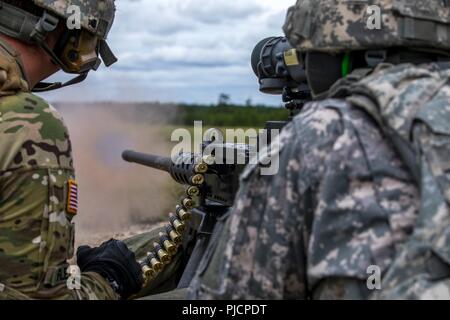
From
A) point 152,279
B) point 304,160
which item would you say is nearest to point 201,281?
point 304,160

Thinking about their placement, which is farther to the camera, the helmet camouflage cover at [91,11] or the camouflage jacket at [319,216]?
the helmet camouflage cover at [91,11]

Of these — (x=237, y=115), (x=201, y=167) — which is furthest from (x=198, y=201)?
(x=237, y=115)

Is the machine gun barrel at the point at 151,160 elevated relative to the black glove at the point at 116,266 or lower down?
elevated

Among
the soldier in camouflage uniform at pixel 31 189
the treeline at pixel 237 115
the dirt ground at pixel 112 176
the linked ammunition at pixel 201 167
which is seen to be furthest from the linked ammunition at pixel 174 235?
the treeline at pixel 237 115

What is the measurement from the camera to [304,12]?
8.36 ft

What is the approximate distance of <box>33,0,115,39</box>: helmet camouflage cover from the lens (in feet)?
10.3

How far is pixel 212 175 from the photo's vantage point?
423 cm

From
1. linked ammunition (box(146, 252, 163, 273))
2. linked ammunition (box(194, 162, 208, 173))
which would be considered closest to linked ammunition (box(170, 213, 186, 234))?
linked ammunition (box(146, 252, 163, 273))

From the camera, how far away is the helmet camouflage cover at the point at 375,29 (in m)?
2.35

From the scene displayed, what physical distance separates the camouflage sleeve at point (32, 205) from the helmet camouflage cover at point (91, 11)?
23.3 inches

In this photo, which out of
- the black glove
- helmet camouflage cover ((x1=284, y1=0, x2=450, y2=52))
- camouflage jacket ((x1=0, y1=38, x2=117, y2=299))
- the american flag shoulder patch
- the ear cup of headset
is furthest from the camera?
the black glove

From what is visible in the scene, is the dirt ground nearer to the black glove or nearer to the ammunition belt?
the ammunition belt

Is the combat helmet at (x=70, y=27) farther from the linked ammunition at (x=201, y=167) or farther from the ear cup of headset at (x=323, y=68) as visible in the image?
the ear cup of headset at (x=323, y=68)

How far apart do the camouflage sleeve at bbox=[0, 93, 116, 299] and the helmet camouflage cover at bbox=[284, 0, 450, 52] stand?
108cm
